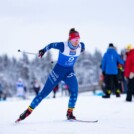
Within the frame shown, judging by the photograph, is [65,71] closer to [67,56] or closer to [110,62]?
[67,56]

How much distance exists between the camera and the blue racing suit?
854 centimetres

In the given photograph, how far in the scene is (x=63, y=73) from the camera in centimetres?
862

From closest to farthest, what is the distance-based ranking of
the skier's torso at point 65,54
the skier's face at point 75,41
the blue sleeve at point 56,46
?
1. the blue sleeve at point 56,46
2. the skier's torso at point 65,54
3. the skier's face at point 75,41

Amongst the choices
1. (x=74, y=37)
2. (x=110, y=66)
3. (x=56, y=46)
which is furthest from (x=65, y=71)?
(x=110, y=66)

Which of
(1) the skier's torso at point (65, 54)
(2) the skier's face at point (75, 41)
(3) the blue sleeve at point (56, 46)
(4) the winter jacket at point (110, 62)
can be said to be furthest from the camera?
(4) the winter jacket at point (110, 62)

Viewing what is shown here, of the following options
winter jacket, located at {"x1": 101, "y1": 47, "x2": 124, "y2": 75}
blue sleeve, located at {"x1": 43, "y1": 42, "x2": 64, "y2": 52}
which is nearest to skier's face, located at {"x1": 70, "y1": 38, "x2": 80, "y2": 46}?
blue sleeve, located at {"x1": 43, "y1": 42, "x2": 64, "y2": 52}

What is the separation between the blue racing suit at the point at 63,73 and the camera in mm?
8539

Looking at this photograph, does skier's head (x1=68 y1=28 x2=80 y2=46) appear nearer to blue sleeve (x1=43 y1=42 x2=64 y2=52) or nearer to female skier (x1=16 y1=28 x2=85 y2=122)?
female skier (x1=16 y1=28 x2=85 y2=122)

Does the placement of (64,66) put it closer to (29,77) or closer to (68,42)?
(68,42)

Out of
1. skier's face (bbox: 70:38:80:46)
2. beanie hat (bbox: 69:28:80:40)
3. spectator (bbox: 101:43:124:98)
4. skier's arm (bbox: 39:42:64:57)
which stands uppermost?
beanie hat (bbox: 69:28:80:40)

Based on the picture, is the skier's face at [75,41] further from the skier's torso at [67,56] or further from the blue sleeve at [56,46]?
the blue sleeve at [56,46]

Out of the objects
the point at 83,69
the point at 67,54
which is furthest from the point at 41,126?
the point at 83,69

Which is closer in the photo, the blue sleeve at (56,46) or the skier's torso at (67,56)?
the blue sleeve at (56,46)

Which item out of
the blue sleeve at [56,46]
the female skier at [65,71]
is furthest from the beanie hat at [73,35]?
the blue sleeve at [56,46]
